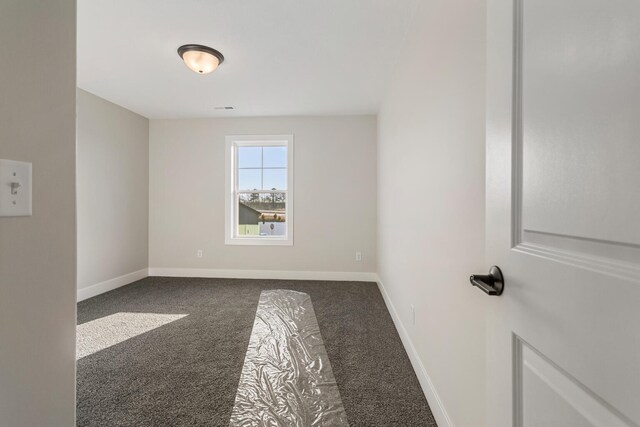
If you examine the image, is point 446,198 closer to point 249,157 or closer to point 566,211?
point 566,211

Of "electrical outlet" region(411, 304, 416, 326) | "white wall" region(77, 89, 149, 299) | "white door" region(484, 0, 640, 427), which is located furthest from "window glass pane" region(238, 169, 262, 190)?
"white door" region(484, 0, 640, 427)

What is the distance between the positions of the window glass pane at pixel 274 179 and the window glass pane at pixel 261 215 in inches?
5.1

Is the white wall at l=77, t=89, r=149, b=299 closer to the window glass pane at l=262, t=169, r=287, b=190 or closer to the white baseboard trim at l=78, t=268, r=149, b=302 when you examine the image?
the white baseboard trim at l=78, t=268, r=149, b=302

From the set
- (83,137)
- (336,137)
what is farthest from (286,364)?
→ (83,137)

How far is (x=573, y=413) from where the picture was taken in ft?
1.54

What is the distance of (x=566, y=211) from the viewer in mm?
482

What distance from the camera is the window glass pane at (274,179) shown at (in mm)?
4391

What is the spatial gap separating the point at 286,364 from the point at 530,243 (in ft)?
6.04

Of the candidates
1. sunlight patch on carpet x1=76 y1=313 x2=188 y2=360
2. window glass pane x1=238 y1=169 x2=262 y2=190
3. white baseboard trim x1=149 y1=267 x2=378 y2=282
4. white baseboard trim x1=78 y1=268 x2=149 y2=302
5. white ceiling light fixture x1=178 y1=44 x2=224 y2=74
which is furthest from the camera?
window glass pane x1=238 y1=169 x2=262 y2=190

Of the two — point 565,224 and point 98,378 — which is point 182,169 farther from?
point 565,224

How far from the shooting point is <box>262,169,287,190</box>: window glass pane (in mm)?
4391

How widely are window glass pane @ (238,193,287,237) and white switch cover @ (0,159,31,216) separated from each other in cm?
381

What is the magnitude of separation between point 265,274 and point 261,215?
948mm

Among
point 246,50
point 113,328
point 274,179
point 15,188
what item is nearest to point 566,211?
point 15,188
